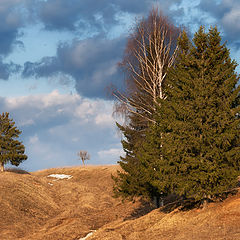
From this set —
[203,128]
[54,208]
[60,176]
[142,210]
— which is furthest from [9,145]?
[203,128]

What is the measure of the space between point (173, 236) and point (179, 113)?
198 inches

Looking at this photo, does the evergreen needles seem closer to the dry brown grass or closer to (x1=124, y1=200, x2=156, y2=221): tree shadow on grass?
the dry brown grass

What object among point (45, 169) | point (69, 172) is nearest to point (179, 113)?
point (69, 172)

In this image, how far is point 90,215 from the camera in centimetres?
2528

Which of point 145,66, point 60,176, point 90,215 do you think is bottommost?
point 90,215

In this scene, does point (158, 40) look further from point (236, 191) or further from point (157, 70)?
point (236, 191)

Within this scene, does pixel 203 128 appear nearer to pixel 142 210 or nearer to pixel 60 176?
pixel 142 210

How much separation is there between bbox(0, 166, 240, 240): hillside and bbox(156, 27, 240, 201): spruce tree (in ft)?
3.86

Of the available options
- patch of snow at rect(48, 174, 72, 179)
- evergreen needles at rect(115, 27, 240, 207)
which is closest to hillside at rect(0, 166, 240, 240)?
patch of snow at rect(48, 174, 72, 179)

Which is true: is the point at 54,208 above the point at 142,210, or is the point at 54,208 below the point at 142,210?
above

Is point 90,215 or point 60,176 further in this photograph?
point 60,176

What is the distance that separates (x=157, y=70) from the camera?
21078 mm

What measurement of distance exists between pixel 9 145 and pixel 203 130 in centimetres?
3217

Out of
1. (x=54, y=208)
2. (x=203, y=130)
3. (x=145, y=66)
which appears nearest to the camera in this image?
(x=203, y=130)
